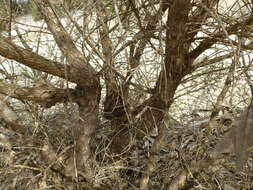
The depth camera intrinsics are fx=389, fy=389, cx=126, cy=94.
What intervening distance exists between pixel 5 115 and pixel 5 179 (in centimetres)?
37

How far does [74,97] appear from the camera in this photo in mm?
1459

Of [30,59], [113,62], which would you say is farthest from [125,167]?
[30,59]

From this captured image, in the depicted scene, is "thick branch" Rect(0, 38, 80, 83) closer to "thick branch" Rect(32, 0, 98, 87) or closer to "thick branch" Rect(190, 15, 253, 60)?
"thick branch" Rect(32, 0, 98, 87)

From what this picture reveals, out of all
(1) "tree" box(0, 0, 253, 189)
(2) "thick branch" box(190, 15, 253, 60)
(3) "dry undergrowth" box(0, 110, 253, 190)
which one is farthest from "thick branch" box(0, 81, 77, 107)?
(2) "thick branch" box(190, 15, 253, 60)

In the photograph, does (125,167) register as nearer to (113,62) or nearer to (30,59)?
(113,62)

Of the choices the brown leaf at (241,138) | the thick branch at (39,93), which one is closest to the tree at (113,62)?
the thick branch at (39,93)

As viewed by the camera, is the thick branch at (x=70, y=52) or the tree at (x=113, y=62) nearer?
the tree at (x=113, y=62)

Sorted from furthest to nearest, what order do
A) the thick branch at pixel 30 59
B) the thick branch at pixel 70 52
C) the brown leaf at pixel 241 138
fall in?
the thick branch at pixel 70 52
the thick branch at pixel 30 59
the brown leaf at pixel 241 138

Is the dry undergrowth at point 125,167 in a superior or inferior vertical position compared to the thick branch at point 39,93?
inferior

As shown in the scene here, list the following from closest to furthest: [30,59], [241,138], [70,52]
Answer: [241,138], [30,59], [70,52]

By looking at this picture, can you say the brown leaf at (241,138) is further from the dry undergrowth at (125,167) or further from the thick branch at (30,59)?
the thick branch at (30,59)

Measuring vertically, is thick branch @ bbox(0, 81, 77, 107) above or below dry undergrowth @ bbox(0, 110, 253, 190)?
above

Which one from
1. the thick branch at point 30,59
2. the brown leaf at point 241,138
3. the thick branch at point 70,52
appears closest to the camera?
the brown leaf at point 241,138

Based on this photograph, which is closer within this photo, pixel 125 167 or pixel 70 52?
pixel 70 52
